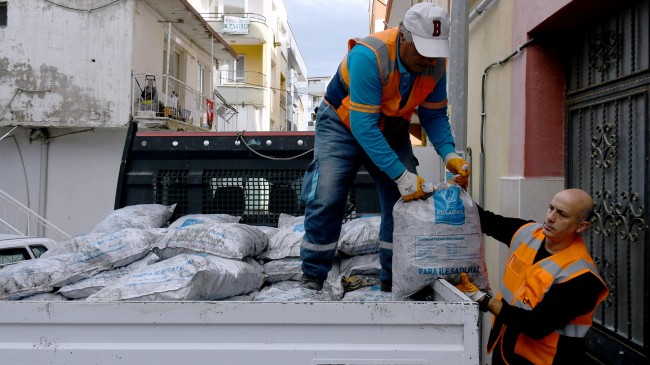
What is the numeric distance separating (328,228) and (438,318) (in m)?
1.29

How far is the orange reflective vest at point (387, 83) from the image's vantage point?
9.98 ft

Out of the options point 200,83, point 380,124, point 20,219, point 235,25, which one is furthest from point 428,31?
point 235,25

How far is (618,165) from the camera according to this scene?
3623mm

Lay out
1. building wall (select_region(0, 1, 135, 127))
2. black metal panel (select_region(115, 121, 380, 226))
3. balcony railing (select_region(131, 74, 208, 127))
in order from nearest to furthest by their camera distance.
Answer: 1. black metal panel (select_region(115, 121, 380, 226))
2. building wall (select_region(0, 1, 135, 127))
3. balcony railing (select_region(131, 74, 208, 127))

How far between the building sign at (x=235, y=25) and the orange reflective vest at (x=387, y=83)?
2626 cm

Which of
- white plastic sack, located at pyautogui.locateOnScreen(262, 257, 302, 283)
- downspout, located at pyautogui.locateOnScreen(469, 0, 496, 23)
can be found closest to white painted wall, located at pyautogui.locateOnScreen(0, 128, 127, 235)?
downspout, located at pyautogui.locateOnScreen(469, 0, 496, 23)

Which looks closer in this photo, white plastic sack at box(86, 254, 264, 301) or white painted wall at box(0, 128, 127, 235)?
white plastic sack at box(86, 254, 264, 301)

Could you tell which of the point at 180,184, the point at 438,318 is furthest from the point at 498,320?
the point at 180,184

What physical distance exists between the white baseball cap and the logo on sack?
2.21ft

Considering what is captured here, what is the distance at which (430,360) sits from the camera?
1.98 meters

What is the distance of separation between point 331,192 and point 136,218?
57.2 inches

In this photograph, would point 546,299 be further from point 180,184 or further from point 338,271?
point 180,184

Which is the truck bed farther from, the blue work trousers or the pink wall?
the pink wall

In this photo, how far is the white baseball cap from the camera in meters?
2.95
